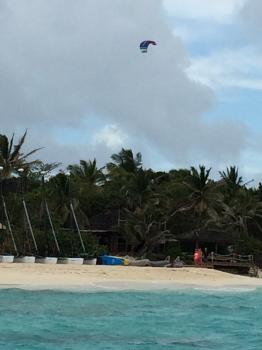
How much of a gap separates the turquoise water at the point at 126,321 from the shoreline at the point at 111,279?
155 centimetres

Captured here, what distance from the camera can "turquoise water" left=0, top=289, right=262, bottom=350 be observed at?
1287 cm

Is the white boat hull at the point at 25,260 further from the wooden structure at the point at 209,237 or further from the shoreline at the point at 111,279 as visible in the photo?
the wooden structure at the point at 209,237

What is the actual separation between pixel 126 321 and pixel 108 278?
1071 cm

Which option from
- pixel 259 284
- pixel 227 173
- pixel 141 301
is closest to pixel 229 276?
pixel 259 284

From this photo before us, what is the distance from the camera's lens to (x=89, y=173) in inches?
2184

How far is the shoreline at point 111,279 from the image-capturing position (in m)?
23.3

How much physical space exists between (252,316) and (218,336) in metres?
5.03

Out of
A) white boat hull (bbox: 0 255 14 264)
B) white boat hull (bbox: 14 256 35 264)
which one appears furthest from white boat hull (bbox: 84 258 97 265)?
white boat hull (bbox: 0 255 14 264)

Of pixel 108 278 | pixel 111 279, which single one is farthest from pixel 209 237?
pixel 111 279

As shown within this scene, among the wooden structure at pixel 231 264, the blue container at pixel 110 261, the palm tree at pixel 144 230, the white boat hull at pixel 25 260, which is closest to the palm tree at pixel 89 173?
the palm tree at pixel 144 230

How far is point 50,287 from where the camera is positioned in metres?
22.6

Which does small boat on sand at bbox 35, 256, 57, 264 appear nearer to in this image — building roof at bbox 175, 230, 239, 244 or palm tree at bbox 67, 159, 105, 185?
building roof at bbox 175, 230, 239, 244

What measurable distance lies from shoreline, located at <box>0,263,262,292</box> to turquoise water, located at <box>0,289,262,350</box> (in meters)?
1.55

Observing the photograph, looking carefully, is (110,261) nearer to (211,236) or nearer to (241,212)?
(211,236)
